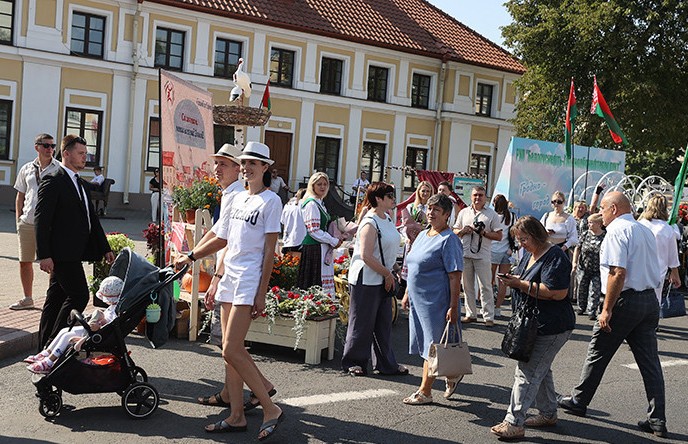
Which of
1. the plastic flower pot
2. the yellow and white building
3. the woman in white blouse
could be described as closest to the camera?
the plastic flower pot

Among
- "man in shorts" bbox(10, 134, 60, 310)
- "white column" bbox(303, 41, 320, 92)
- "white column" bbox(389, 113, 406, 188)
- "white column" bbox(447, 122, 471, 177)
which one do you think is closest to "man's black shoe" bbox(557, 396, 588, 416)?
"man in shorts" bbox(10, 134, 60, 310)

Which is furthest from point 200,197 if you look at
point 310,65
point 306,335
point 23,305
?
point 310,65

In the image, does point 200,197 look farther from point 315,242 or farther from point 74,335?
point 74,335

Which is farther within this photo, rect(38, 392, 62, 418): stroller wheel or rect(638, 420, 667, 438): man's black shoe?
rect(638, 420, 667, 438): man's black shoe

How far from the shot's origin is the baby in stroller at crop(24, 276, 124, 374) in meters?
5.90

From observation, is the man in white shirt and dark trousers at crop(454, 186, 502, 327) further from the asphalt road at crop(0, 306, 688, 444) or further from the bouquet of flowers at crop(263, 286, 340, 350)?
the bouquet of flowers at crop(263, 286, 340, 350)

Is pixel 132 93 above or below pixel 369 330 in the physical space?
above

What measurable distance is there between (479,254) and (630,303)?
182 inches

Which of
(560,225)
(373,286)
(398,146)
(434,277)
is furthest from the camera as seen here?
(398,146)

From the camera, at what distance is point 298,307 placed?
832 cm

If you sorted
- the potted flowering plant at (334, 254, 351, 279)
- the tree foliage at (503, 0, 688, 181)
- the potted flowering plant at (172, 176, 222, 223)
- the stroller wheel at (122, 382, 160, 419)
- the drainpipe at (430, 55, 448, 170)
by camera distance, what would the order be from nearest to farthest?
1. the stroller wheel at (122, 382, 160, 419)
2. the potted flowering plant at (172, 176, 222, 223)
3. the potted flowering plant at (334, 254, 351, 279)
4. the tree foliage at (503, 0, 688, 181)
5. the drainpipe at (430, 55, 448, 170)

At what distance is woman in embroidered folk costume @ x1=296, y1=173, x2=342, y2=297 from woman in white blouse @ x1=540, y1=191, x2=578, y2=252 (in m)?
4.12

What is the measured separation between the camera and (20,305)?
9.36 meters

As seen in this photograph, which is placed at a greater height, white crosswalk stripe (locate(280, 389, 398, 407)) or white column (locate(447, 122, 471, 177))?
white column (locate(447, 122, 471, 177))
